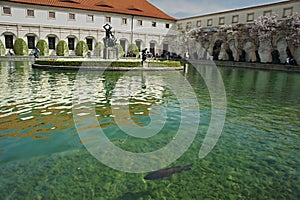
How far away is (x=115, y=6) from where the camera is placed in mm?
44812

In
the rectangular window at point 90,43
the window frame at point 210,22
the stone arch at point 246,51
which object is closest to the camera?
the stone arch at point 246,51

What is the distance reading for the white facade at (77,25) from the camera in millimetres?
36375

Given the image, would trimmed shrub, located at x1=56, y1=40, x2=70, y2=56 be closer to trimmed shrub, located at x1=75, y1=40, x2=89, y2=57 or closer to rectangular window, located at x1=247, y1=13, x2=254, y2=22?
trimmed shrub, located at x1=75, y1=40, x2=89, y2=57

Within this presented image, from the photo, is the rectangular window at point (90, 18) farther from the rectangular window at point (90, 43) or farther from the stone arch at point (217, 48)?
the stone arch at point (217, 48)

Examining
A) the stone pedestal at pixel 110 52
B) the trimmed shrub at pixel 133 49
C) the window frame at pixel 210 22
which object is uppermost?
the window frame at pixel 210 22

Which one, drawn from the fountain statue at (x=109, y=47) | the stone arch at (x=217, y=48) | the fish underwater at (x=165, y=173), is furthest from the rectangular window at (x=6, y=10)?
the fish underwater at (x=165, y=173)

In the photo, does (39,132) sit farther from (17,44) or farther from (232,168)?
(17,44)

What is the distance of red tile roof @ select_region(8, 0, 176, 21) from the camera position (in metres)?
38.7

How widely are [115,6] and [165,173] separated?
147 ft

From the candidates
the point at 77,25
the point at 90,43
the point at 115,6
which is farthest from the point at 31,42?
the point at 115,6

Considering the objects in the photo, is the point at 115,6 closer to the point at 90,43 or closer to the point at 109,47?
the point at 90,43

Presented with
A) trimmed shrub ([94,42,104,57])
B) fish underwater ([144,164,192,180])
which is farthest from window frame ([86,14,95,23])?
fish underwater ([144,164,192,180])

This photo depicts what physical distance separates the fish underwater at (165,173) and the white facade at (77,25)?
3885cm

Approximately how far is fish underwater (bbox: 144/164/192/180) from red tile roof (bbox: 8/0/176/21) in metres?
39.4
